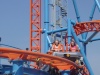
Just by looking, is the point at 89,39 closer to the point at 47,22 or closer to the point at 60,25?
the point at 47,22

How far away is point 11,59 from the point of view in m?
11.0

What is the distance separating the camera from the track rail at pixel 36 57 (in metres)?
9.93

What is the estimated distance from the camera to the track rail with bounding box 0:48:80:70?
391 inches

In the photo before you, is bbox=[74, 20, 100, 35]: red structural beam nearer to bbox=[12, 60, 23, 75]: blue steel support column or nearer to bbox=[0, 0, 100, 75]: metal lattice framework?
bbox=[0, 0, 100, 75]: metal lattice framework

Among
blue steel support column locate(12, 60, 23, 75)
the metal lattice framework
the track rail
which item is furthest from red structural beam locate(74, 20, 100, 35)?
blue steel support column locate(12, 60, 23, 75)

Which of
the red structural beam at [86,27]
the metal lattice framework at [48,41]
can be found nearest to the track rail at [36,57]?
the metal lattice framework at [48,41]

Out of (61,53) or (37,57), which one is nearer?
(37,57)

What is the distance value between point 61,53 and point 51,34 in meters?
10.8

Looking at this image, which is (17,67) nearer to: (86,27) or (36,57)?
(36,57)

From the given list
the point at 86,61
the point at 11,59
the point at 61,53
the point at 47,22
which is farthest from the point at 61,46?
the point at 47,22

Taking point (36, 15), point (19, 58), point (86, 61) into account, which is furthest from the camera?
point (36, 15)

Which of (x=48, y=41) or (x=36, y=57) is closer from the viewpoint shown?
(x=36, y=57)

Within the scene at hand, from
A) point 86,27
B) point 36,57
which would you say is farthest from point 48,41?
point 36,57

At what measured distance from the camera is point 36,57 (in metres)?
11.5
